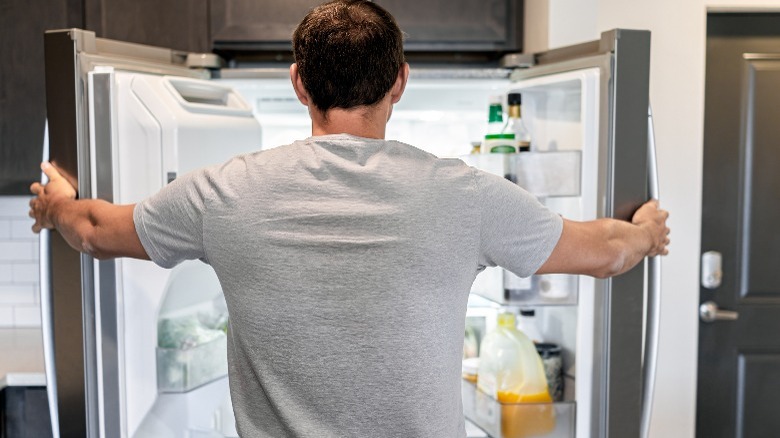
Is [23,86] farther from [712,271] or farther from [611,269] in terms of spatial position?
[712,271]

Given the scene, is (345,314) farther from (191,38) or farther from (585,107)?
(191,38)

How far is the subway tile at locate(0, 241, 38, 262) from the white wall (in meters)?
1.93

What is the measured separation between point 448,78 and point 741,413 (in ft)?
4.86

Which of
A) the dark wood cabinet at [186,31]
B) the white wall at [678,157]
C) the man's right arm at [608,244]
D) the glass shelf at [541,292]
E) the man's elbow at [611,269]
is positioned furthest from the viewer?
the white wall at [678,157]

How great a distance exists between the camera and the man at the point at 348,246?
3.61 ft

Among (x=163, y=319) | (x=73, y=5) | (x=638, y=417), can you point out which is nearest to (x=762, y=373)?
(x=638, y=417)

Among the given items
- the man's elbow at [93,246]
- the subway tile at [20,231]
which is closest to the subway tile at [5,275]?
the subway tile at [20,231]

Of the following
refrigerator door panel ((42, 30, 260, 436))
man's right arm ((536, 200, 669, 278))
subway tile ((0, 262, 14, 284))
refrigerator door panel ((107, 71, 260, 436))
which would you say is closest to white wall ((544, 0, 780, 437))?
man's right arm ((536, 200, 669, 278))

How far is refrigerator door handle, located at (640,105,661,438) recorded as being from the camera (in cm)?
162

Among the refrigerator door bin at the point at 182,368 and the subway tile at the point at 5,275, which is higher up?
the subway tile at the point at 5,275

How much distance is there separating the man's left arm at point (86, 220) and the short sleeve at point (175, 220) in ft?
0.19

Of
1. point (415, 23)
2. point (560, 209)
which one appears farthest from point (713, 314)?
point (415, 23)

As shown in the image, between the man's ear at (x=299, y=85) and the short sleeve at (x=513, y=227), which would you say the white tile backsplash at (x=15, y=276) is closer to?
the man's ear at (x=299, y=85)

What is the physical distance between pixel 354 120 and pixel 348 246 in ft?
0.63
